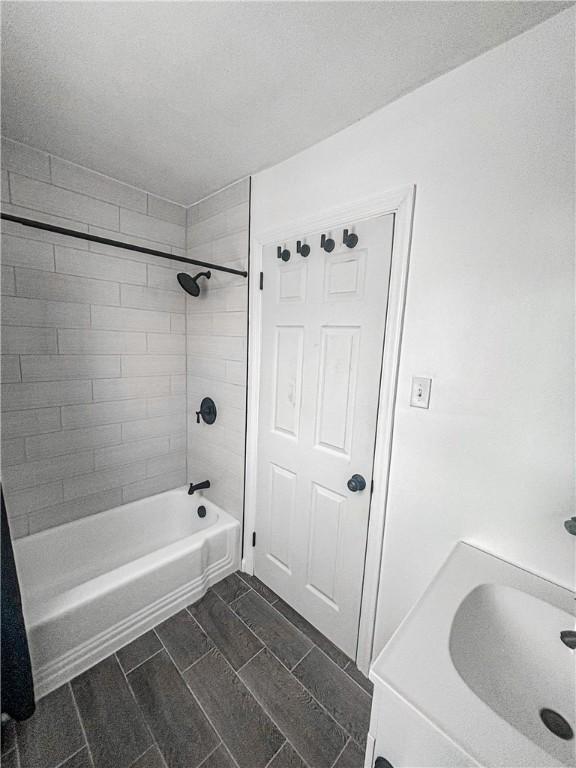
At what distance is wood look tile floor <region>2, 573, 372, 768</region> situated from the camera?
3.65ft

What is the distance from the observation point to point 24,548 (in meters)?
1.70

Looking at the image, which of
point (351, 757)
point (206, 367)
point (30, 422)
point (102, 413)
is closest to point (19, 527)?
point (30, 422)

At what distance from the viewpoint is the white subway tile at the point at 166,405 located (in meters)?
2.19

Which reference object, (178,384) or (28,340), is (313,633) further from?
(28,340)

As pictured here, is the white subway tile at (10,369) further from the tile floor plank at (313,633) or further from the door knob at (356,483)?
the tile floor plank at (313,633)

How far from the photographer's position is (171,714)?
1237 mm

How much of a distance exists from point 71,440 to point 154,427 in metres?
0.51

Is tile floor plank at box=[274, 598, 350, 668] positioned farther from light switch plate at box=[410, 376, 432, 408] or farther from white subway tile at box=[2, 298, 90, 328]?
white subway tile at box=[2, 298, 90, 328]

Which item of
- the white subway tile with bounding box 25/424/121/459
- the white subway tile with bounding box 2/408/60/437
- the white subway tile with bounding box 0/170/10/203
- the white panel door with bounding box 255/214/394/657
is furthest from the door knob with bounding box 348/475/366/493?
the white subway tile with bounding box 0/170/10/203

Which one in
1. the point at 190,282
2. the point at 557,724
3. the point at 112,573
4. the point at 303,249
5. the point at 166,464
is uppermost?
the point at 303,249

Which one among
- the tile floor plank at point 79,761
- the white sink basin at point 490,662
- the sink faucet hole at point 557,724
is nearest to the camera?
the white sink basin at point 490,662

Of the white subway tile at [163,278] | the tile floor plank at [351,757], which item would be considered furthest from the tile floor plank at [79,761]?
the white subway tile at [163,278]

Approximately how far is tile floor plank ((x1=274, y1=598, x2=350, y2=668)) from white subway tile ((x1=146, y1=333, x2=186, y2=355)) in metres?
1.78

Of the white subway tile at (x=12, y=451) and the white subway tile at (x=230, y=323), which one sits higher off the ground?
the white subway tile at (x=230, y=323)
